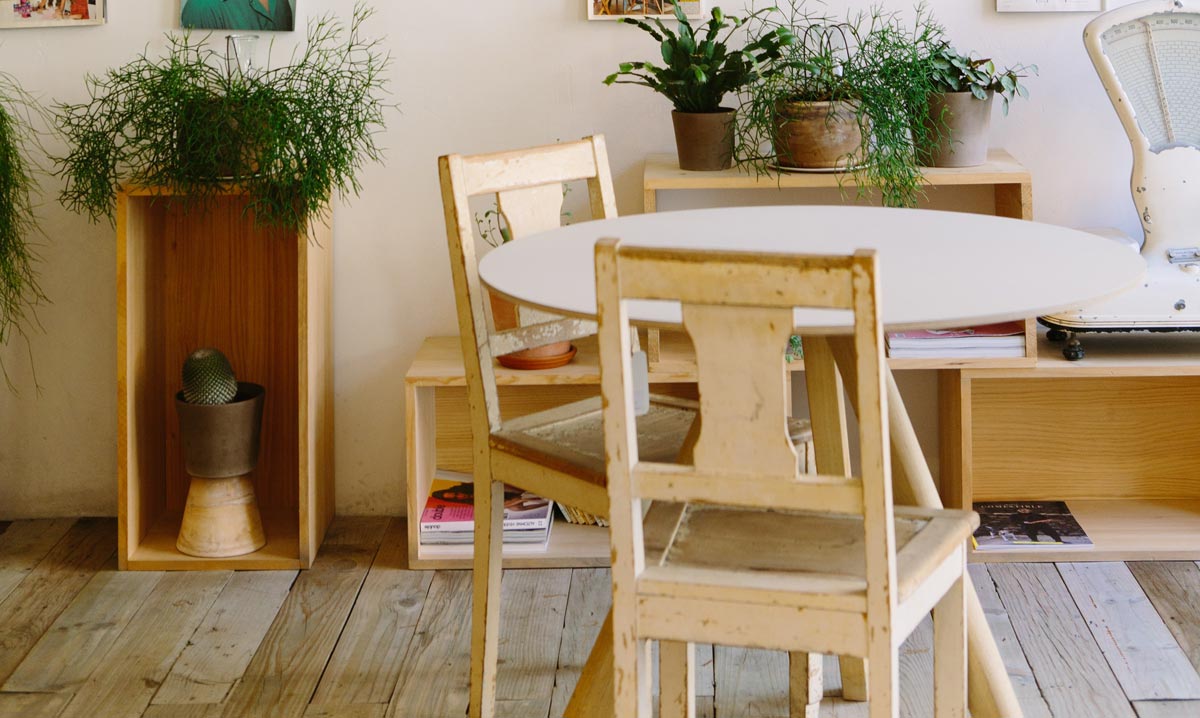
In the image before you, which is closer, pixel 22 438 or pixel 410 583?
pixel 410 583

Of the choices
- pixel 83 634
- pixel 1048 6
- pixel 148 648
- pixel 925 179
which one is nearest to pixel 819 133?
pixel 925 179

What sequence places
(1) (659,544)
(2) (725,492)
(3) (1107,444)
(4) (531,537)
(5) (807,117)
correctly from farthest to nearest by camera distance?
(3) (1107,444) → (4) (531,537) → (5) (807,117) → (1) (659,544) → (2) (725,492)

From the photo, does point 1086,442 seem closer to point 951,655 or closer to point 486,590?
point 951,655

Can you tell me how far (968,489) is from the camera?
277 centimetres

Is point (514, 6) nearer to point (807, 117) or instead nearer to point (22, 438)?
point (807, 117)

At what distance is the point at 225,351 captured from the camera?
10.0 feet

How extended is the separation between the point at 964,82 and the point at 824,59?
0.99 feet

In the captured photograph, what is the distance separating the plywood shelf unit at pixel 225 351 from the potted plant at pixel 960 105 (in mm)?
1296

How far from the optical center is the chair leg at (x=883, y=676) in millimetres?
1425

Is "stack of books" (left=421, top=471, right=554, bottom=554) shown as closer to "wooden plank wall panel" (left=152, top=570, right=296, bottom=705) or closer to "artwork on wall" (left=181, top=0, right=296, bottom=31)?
"wooden plank wall panel" (left=152, top=570, right=296, bottom=705)

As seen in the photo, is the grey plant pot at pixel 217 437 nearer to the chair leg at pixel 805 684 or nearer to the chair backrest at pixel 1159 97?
the chair leg at pixel 805 684

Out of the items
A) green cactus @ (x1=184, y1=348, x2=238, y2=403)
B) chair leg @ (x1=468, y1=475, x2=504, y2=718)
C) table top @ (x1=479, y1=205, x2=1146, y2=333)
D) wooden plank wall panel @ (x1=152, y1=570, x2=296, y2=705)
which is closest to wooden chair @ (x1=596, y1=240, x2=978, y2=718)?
table top @ (x1=479, y1=205, x2=1146, y2=333)

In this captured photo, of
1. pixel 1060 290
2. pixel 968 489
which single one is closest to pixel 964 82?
pixel 968 489

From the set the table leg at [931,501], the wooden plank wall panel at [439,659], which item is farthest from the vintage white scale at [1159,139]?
the wooden plank wall panel at [439,659]
